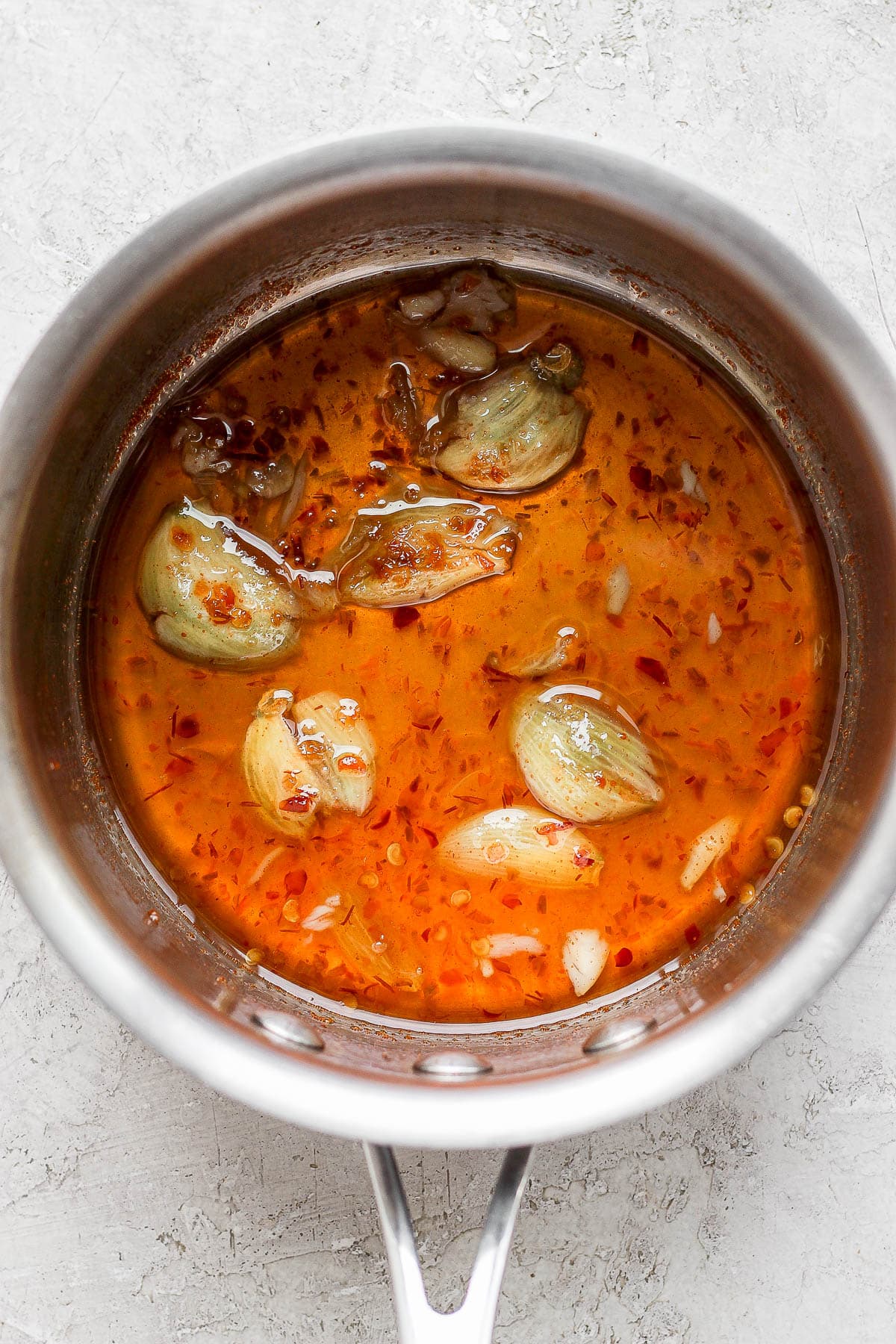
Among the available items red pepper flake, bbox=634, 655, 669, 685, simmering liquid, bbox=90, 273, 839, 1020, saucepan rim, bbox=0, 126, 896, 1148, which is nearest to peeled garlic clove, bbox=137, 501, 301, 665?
simmering liquid, bbox=90, 273, 839, 1020

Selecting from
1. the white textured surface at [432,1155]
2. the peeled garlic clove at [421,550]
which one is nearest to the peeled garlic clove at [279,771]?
the peeled garlic clove at [421,550]

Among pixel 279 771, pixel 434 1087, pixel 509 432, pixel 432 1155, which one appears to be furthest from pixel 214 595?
pixel 432 1155

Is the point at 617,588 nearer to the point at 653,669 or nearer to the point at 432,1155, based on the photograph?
the point at 653,669

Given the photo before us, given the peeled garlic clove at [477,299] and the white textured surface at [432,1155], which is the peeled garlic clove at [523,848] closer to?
the white textured surface at [432,1155]

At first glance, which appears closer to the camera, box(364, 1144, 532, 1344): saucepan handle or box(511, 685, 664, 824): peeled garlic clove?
box(364, 1144, 532, 1344): saucepan handle

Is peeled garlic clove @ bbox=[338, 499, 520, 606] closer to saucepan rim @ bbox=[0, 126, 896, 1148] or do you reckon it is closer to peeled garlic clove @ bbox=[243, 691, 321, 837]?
peeled garlic clove @ bbox=[243, 691, 321, 837]

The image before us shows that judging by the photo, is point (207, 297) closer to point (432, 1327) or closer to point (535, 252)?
point (535, 252)

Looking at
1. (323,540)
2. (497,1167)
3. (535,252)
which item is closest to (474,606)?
(323,540)
